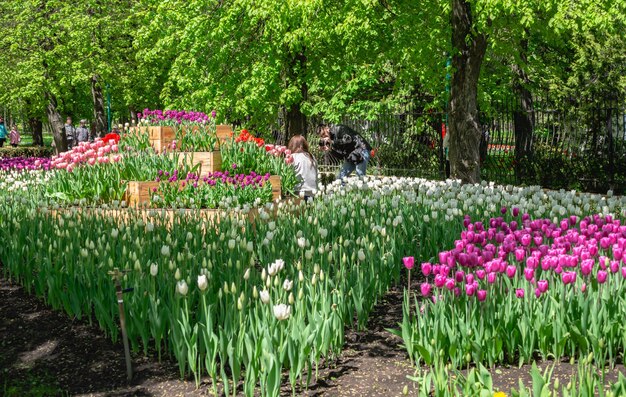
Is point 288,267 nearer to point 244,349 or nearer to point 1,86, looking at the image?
point 244,349

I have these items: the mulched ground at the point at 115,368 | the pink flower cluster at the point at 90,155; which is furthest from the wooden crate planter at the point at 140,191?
the mulched ground at the point at 115,368

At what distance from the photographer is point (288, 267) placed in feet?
19.8

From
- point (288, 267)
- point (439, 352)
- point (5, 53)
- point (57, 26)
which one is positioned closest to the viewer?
point (439, 352)

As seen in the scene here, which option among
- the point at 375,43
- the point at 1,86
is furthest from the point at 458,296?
the point at 1,86

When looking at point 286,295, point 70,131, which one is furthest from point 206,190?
point 70,131

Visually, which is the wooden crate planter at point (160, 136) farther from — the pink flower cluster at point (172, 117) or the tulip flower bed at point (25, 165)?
the tulip flower bed at point (25, 165)

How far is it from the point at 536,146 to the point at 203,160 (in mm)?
7621

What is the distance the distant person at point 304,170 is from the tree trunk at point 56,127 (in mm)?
19092

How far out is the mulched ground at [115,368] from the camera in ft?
14.2

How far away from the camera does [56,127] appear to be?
2845 cm

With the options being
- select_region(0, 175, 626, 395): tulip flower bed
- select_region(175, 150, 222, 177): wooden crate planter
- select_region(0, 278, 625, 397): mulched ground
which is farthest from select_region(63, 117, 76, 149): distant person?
select_region(0, 278, 625, 397): mulched ground

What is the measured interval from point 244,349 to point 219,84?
14.8 meters

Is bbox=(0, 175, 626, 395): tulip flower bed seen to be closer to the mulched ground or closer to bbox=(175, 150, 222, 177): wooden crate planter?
the mulched ground

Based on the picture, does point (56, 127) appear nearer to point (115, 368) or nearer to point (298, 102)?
point (298, 102)
